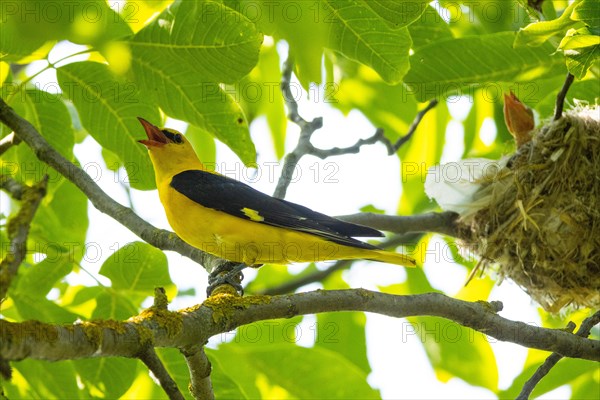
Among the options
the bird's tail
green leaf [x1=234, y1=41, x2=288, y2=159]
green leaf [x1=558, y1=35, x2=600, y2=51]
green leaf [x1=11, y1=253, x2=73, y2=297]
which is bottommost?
green leaf [x1=11, y1=253, x2=73, y2=297]

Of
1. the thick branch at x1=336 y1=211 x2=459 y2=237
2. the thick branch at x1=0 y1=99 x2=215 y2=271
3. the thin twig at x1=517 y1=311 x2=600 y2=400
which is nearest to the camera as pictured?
the thin twig at x1=517 y1=311 x2=600 y2=400

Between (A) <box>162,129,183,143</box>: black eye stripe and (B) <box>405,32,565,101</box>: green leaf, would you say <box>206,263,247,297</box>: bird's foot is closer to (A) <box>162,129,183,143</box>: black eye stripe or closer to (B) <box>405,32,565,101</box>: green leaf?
(A) <box>162,129,183,143</box>: black eye stripe

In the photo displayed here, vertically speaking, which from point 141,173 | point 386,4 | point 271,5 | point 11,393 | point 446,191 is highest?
point 446,191

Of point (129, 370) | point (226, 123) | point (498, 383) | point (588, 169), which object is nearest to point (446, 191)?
point (588, 169)

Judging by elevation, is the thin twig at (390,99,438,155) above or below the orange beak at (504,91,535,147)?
below

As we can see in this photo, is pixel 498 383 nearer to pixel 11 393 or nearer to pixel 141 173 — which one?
pixel 141 173

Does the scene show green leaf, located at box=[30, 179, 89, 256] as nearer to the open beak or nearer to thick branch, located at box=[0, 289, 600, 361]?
the open beak

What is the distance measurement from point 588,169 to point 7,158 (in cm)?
389

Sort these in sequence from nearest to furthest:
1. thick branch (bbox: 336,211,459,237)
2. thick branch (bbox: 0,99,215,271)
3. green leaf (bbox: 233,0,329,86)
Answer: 1. green leaf (bbox: 233,0,329,86)
2. thick branch (bbox: 0,99,215,271)
3. thick branch (bbox: 336,211,459,237)

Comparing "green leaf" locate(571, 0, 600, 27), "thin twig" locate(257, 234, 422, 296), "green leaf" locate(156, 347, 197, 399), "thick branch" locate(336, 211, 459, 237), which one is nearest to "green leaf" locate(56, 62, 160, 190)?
"green leaf" locate(156, 347, 197, 399)

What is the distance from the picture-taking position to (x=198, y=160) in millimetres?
4906

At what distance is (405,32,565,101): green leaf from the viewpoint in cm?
395

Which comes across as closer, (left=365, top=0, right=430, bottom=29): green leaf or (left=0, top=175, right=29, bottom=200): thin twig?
(left=365, top=0, right=430, bottom=29): green leaf

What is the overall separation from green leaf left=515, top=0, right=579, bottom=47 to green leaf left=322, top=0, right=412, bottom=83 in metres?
0.47
